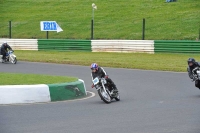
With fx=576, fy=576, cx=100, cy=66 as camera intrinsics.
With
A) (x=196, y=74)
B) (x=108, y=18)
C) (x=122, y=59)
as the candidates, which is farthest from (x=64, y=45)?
(x=196, y=74)

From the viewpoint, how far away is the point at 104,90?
14.4 meters

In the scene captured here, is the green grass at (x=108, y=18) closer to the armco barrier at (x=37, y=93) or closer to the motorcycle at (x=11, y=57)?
the motorcycle at (x=11, y=57)

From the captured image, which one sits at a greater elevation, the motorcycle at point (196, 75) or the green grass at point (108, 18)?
the green grass at point (108, 18)

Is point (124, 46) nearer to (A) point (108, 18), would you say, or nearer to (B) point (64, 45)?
(B) point (64, 45)

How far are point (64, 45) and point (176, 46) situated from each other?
7.67 m

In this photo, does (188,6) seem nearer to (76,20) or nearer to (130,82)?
(76,20)

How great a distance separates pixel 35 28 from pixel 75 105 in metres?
32.3

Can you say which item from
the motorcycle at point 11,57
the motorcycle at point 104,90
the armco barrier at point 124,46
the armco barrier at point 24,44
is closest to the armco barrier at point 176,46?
the armco barrier at point 124,46

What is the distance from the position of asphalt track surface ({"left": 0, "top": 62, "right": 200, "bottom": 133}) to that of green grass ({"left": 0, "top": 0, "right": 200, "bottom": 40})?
19.1 metres

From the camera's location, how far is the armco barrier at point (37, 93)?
43.7ft

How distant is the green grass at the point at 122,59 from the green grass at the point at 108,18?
5354 mm

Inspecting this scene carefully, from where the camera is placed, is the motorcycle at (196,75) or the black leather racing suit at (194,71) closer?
the motorcycle at (196,75)

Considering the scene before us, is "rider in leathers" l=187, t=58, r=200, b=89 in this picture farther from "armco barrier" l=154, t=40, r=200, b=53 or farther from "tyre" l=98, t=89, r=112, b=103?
"armco barrier" l=154, t=40, r=200, b=53

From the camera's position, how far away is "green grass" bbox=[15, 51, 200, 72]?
84.5 feet
